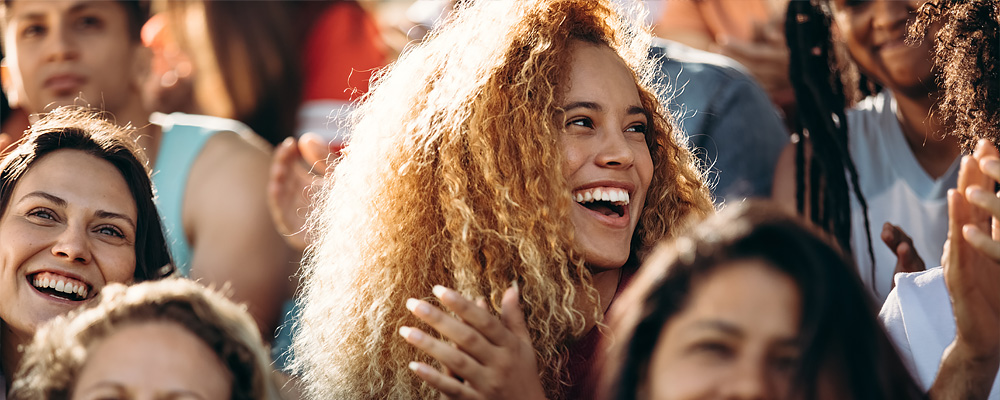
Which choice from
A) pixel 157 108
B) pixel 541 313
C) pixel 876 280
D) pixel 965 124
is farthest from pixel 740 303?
pixel 157 108

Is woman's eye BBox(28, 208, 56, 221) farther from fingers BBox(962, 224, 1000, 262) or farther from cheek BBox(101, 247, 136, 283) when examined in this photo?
fingers BBox(962, 224, 1000, 262)

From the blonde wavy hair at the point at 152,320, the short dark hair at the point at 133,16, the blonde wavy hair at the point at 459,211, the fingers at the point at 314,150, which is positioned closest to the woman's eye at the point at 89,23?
the short dark hair at the point at 133,16

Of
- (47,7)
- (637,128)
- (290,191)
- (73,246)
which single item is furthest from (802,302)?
(47,7)

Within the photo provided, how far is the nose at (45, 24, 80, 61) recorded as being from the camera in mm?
3631

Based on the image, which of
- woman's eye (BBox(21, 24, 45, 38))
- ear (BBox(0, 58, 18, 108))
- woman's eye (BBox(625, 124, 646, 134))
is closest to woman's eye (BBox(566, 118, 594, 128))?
woman's eye (BBox(625, 124, 646, 134))

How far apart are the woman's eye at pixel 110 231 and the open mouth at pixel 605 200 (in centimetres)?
114

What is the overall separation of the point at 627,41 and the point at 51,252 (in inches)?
62.0

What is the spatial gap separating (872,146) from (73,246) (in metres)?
2.22

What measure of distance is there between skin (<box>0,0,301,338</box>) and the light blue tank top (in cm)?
2

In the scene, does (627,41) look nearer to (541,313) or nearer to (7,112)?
(541,313)

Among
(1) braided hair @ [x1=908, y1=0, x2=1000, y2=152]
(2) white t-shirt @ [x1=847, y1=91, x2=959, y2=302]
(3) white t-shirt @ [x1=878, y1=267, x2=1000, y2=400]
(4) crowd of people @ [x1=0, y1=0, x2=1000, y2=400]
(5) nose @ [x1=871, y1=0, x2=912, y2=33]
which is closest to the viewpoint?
(4) crowd of people @ [x1=0, y1=0, x2=1000, y2=400]

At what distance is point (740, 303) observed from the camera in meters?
1.61

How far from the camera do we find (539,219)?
2355 mm

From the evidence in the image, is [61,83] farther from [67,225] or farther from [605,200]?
[605,200]
